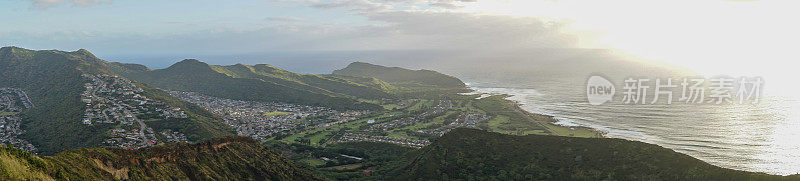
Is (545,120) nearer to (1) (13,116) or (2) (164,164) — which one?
(2) (164,164)

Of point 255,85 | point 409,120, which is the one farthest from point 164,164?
point 255,85

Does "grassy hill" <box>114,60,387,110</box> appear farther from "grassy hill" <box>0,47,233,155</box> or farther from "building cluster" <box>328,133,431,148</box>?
"building cluster" <box>328,133,431,148</box>

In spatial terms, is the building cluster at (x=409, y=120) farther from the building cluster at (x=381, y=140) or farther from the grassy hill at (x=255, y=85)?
the grassy hill at (x=255, y=85)

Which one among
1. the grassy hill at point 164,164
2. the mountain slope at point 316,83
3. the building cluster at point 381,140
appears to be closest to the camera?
the grassy hill at point 164,164

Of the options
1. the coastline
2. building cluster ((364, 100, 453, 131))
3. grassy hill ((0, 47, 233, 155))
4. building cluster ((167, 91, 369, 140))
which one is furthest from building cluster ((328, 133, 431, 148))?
the coastline

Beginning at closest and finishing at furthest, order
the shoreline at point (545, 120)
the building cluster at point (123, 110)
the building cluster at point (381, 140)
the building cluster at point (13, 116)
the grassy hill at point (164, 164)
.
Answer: the grassy hill at point (164, 164) < the building cluster at point (123, 110) < the building cluster at point (13, 116) < the building cluster at point (381, 140) < the shoreline at point (545, 120)

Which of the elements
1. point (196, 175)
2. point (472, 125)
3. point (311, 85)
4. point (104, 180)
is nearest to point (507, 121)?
point (472, 125)

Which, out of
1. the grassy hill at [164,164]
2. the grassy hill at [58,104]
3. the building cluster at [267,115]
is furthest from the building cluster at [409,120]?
the grassy hill at [164,164]
